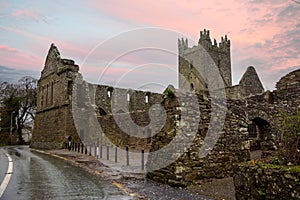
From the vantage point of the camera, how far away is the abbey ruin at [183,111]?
8.48m

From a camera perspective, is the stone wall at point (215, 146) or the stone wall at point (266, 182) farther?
the stone wall at point (215, 146)

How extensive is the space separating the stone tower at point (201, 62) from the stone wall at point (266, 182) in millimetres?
46254

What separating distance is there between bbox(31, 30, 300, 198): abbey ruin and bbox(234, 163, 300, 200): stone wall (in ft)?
8.03

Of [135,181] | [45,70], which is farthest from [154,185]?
[45,70]

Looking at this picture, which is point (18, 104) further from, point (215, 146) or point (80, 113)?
point (215, 146)

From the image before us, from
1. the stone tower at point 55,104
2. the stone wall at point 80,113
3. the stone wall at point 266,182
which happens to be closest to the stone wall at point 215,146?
the stone wall at point 266,182

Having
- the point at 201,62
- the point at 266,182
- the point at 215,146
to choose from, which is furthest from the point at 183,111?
the point at 201,62

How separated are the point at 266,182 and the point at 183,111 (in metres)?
3.63

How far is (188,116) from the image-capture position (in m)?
8.45

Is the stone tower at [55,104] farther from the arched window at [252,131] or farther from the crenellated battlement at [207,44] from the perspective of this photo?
the crenellated battlement at [207,44]

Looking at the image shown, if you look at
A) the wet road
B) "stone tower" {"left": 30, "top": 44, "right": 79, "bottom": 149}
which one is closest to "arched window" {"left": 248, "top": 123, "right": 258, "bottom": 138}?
the wet road

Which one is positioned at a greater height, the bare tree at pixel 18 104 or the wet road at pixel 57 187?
the bare tree at pixel 18 104

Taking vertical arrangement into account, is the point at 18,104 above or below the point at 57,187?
above

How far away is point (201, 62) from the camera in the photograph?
5291 cm
